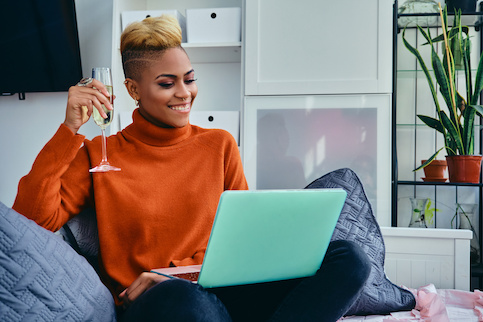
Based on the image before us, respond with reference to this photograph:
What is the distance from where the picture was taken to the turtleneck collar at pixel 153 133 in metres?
1.44

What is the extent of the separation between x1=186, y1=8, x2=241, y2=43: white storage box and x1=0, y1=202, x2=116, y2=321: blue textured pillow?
157 centimetres

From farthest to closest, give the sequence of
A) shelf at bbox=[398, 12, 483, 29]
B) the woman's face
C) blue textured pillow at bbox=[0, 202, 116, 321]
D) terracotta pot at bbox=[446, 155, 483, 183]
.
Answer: shelf at bbox=[398, 12, 483, 29]
terracotta pot at bbox=[446, 155, 483, 183]
the woman's face
blue textured pillow at bbox=[0, 202, 116, 321]

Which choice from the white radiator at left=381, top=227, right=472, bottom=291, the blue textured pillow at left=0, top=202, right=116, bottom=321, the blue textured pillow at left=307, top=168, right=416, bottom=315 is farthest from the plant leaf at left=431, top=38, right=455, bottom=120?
the blue textured pillow at left=0, top=202, right=116, bottom=321

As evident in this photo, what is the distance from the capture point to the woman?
1132 millimetres

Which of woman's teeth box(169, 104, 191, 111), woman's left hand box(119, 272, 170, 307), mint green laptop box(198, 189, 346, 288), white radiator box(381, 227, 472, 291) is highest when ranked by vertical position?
woman's teeth box(169, 104, 191, 111)

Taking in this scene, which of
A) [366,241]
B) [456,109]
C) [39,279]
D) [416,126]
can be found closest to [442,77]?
[456,109]

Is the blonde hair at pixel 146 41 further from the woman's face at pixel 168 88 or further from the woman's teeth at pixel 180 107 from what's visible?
the woman's teeth at pixel 180 107

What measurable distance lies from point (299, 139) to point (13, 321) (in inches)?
62.8

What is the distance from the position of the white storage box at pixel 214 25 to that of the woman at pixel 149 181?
925 millimetres

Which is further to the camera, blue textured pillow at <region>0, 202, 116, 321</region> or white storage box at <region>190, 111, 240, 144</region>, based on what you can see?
white storage box at <region>190, 111, 240, 144</region>

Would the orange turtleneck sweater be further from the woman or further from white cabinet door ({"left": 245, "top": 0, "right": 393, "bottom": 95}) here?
white cabinet door ({"left": 245, "top": 0, "right": 393, "bottom": 95})

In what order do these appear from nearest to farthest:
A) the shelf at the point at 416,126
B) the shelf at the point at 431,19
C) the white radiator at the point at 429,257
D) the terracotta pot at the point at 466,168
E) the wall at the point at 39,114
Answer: the white radiator at the point at 429,257 < the terracotta pot at the point at 466,168 < the shelf at the point at 431,19 < the shelf at the point at 416,126 < the wall at the point at 39,114

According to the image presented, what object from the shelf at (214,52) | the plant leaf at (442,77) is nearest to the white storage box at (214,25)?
the shelf at (214,52)

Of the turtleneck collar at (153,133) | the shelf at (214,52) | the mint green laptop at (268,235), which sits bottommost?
the mint green laptop at (268,235)
